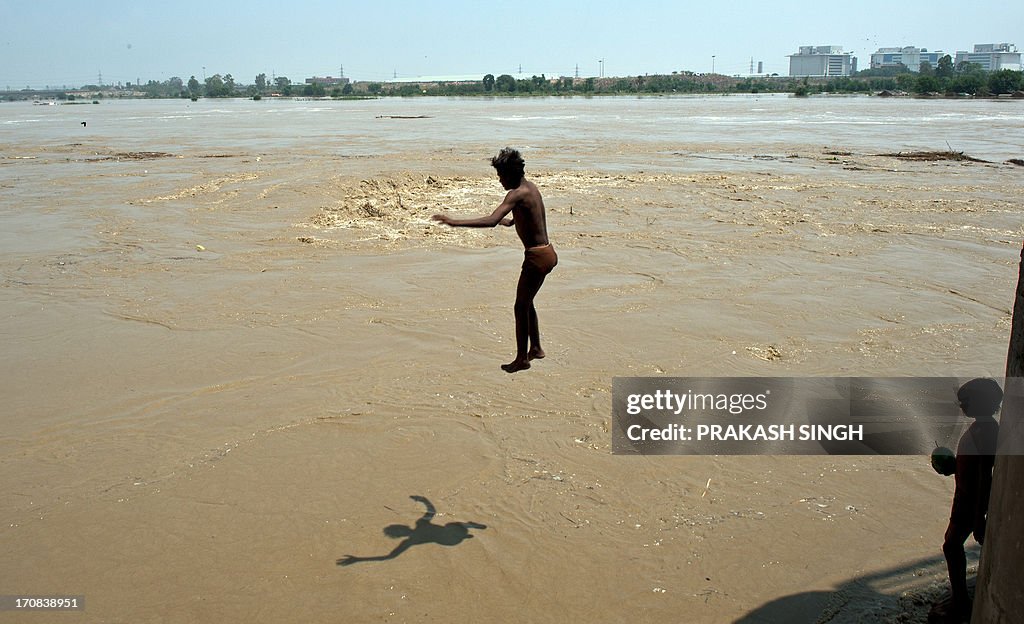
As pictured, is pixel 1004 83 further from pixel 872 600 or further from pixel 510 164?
pixel 510 164

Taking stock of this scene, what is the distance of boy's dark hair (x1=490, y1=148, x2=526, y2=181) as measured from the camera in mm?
5250

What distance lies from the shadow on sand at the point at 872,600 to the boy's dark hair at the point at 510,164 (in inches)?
125

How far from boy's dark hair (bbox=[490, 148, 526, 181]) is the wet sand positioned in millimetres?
2573

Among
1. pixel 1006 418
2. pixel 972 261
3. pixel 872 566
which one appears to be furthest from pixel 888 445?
pixel 972 261

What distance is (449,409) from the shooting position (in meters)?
7.93

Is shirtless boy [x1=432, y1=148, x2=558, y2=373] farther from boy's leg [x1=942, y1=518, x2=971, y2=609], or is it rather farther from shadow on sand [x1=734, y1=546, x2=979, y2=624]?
boy's leg [x1=942, y1=518, x2=971, y2=609]

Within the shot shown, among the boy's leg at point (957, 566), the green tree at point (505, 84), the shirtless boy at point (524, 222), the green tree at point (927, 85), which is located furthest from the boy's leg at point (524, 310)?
the green tree at point (505, 84)

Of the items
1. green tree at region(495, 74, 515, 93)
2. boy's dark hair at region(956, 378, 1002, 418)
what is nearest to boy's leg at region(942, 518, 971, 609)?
boy's dark hair at region(956, 378, 1002, 418)

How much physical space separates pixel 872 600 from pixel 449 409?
4.15 metres

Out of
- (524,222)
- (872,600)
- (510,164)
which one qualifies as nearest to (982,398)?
(872,600)

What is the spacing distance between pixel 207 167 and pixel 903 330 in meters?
24.2

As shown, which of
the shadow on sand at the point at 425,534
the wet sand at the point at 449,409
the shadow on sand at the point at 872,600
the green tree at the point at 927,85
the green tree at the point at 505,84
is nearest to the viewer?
the shadow on sand at the point at 872,600

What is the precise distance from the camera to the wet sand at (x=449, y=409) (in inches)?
211

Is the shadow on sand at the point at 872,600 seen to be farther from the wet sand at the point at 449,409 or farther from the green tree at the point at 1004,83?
the green tree at the point at 1004,83
